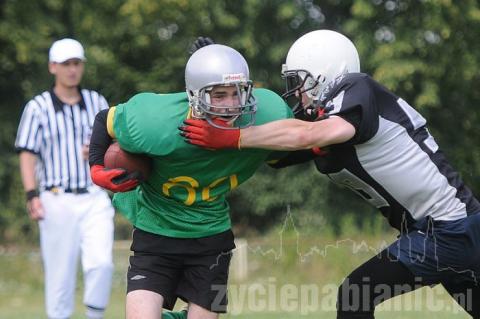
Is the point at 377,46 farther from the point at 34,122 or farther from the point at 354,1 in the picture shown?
the point at 34,122

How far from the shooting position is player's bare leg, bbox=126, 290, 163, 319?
4.04 metres

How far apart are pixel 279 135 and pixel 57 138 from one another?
2783 mm

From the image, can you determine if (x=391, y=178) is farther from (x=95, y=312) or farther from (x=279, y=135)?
(x=95, y=312)

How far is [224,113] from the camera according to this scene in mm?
3881

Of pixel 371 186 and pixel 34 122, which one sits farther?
pixel 34 122

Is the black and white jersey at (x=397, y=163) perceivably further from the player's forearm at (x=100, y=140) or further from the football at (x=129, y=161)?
the player's forearm at (x=100, y=140)

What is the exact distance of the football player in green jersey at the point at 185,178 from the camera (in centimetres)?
395

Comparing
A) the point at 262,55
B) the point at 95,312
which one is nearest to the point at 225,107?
the point at 95,312

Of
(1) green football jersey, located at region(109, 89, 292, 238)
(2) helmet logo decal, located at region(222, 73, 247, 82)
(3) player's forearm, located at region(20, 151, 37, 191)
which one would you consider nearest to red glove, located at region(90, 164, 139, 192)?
(1) green football jersey, located at region(109, 89, 292, 238)

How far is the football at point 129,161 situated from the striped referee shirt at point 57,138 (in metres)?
2.20

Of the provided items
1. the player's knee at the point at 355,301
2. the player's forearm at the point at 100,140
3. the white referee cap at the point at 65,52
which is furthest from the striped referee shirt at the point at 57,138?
the player's knee at the point at 355,301

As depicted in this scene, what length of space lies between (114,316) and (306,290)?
4.89ft

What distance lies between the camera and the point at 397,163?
402cm

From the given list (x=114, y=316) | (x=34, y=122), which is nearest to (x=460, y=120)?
(x=114, y=316)
